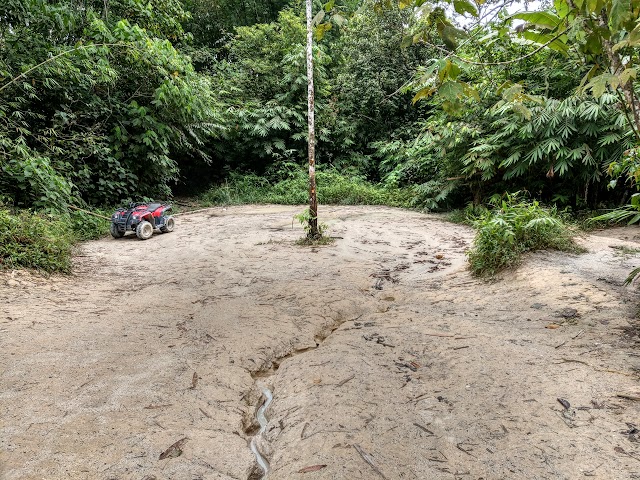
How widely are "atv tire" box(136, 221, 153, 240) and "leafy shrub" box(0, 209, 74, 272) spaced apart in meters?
1.74

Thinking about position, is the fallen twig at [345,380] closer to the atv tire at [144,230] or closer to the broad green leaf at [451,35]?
the broad green leaf at [451,35]

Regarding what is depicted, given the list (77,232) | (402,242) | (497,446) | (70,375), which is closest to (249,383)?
(70,375)

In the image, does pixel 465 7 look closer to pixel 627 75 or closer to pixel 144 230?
pixel 627 75

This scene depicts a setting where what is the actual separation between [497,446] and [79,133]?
953cm

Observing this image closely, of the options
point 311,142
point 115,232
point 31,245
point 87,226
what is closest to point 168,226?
point 115,232

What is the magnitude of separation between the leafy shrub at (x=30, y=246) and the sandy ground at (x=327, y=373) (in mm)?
292

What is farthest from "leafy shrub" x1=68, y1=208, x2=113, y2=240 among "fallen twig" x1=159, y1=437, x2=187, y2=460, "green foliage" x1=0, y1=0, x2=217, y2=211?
"fallen twig" x1=159, y1=437, x2=187, y2=460

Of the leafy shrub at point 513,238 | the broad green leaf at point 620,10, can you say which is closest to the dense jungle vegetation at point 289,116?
the broad green leaf at point 620,10

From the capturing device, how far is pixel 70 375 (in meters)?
2.36

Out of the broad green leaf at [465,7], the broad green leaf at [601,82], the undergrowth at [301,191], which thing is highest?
the broad green leaf at [465,7]

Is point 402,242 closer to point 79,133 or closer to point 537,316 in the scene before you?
point 537,316

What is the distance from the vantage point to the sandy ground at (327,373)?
1.68 meters

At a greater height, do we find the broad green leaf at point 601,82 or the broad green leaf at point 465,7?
the broad green leaf at point 465,7

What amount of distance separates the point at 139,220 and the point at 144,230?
20cm
